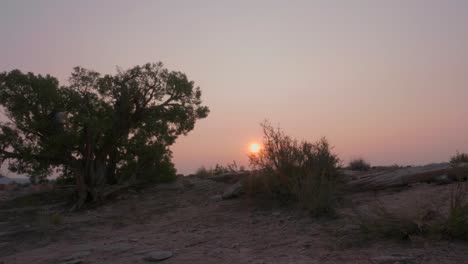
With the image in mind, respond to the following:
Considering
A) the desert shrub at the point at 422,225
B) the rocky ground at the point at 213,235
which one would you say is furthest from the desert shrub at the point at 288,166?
the desert shrub at the point at 422,225

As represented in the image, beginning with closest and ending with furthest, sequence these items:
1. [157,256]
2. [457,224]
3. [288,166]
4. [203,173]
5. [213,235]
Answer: [457,224], [157,256], [213,235], [288,166], [203,173]

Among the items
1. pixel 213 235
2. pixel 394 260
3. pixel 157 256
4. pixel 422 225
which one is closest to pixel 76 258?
pixel 157 256

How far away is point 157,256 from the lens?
6.99 meters

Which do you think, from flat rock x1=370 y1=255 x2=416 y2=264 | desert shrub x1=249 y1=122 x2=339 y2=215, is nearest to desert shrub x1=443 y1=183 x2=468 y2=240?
flat rock x1=370 y1=255 x2=416 y2=264

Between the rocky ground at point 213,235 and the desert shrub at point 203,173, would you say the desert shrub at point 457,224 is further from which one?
the desert shrub at point 203,173

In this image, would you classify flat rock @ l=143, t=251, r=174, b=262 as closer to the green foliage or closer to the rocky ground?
the rocky ground

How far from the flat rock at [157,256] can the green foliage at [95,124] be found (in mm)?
7876

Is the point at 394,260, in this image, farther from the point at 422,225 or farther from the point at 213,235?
the point at 213,235

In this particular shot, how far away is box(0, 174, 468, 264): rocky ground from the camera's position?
6.19 m

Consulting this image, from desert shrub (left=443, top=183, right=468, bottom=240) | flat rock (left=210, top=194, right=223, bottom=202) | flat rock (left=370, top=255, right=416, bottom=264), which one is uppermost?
flat rock (left=210, top=194, right=223, bottom=202)

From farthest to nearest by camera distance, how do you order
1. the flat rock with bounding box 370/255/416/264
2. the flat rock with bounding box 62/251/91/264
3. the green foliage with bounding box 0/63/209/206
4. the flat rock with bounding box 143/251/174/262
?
1. the green foliage with bounding box 0/63/209/206
2. the flat rock with bounding box 62/251/91/264
3. the flat rock with bounding box 143/251/174/262
4. the flat rock with bounding box 370/255/416/264

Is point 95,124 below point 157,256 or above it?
above

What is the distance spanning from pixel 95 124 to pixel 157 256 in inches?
320

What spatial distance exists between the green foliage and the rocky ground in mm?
1860
